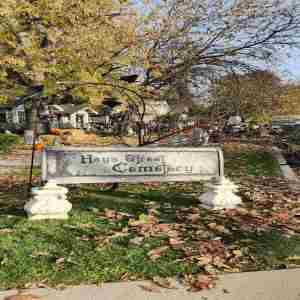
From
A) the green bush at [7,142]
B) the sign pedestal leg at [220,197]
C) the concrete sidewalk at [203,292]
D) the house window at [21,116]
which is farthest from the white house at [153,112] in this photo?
the house window at [21,116]

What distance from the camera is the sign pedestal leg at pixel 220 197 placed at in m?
5.10

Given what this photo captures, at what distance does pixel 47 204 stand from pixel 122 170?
44.2 inches

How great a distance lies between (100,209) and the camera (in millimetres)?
5148

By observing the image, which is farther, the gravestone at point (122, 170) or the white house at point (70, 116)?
the white house at point (70, 116)

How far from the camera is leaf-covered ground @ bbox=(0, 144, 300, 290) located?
3139mm

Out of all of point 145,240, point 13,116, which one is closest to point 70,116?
point 13,116

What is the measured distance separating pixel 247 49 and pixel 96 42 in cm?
613

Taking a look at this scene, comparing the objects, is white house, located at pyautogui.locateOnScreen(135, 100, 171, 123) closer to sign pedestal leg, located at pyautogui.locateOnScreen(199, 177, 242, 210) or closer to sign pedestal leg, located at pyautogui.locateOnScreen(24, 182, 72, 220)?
sign pedestal leg, located at pyautogui.locateOnScreen(199, 177, 242, 210)

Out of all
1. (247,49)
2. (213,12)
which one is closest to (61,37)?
(213,12)

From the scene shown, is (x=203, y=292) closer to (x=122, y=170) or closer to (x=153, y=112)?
(x=122, y=170)

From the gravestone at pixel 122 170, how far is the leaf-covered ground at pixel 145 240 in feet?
0.72

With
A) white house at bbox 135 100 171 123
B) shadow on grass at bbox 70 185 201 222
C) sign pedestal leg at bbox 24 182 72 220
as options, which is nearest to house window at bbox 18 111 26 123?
white house at bbox 135 100 171 123

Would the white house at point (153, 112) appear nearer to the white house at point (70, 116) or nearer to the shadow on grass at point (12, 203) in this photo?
the shadow on grass at point (12, 203)

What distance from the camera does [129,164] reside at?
5.08 m
